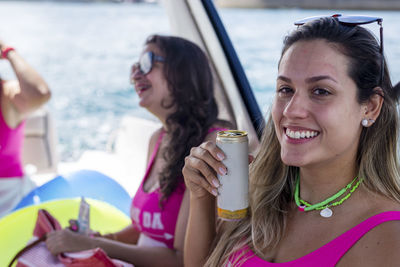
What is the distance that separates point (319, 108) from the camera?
40.3 inches

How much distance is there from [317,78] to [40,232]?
1.23 metres

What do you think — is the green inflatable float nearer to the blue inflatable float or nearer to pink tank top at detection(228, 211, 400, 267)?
the blue inflatable float

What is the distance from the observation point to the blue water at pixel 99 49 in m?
3.23

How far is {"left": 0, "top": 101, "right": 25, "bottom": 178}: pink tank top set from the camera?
7.67 feet

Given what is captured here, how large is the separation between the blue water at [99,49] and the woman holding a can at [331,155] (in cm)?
10

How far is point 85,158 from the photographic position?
3314 millimetres

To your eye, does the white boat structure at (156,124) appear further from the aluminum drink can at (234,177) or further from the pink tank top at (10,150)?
the aluminum drink can at (234,177)

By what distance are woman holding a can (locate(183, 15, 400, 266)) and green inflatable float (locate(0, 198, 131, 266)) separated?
1.03 meters

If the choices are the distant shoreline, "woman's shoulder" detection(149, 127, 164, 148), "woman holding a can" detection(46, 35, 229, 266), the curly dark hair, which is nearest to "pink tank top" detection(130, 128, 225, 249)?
"woman holding a can" detection(46, 35, 229, 266)

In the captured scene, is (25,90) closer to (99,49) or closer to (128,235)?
(128,235)

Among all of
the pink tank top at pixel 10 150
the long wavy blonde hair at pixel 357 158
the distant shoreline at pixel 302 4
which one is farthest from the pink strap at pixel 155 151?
the distant shoreline at pixel 302 4

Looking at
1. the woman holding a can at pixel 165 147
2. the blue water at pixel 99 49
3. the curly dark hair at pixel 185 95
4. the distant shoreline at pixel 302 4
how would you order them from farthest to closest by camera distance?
the distant shoreline at pixel 302 4 < the blue water at pixel 99 49 < the curly dark hair at pixel 185 95 < the woman holding a can at pixel 165 147

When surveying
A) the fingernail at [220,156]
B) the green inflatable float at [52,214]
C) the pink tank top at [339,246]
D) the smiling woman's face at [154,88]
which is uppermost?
the smiling woman's face at [154,88]

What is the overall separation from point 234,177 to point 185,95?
38.7 inches
